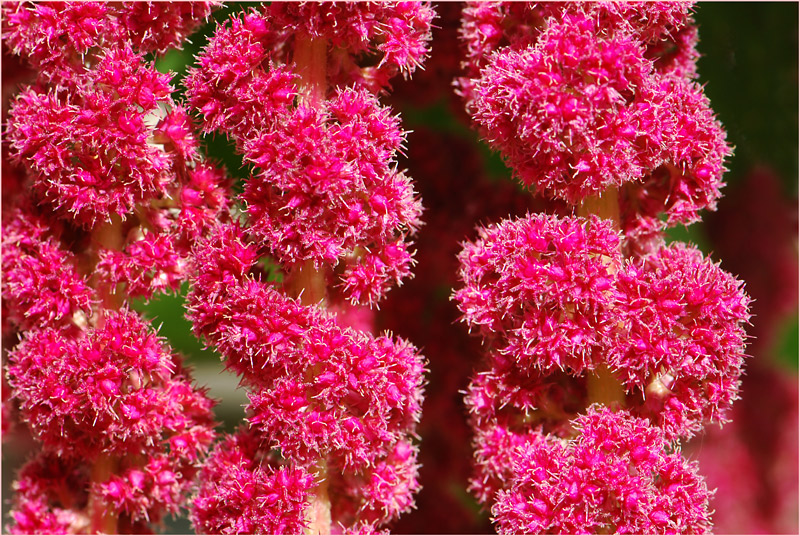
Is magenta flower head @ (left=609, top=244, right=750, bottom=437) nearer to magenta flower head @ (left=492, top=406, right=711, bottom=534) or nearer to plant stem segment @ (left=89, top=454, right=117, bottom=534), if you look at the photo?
magenta flower head @ (left=492, top=406, right=711, bottom=534)

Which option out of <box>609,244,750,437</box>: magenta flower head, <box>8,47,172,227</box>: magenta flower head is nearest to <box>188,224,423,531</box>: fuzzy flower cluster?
<box>8,47,172,227</box>: magenta flower head

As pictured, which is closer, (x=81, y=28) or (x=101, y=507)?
(x=81, y=28)

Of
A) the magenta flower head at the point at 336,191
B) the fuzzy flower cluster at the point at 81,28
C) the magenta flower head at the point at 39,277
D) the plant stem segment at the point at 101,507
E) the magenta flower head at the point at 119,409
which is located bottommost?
the plant stem segment at the point at 101,507

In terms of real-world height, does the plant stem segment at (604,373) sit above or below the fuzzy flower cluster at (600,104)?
below

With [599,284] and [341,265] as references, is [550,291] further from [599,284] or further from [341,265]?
[341,265]

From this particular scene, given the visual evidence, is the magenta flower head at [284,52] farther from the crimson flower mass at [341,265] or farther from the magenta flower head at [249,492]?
the magenta flower head at [249,492]

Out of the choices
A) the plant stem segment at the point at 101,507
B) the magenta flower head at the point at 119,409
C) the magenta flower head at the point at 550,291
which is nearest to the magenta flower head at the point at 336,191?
the magenta flower head at the point at 550,291

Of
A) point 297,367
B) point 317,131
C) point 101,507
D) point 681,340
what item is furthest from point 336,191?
point 101,507
